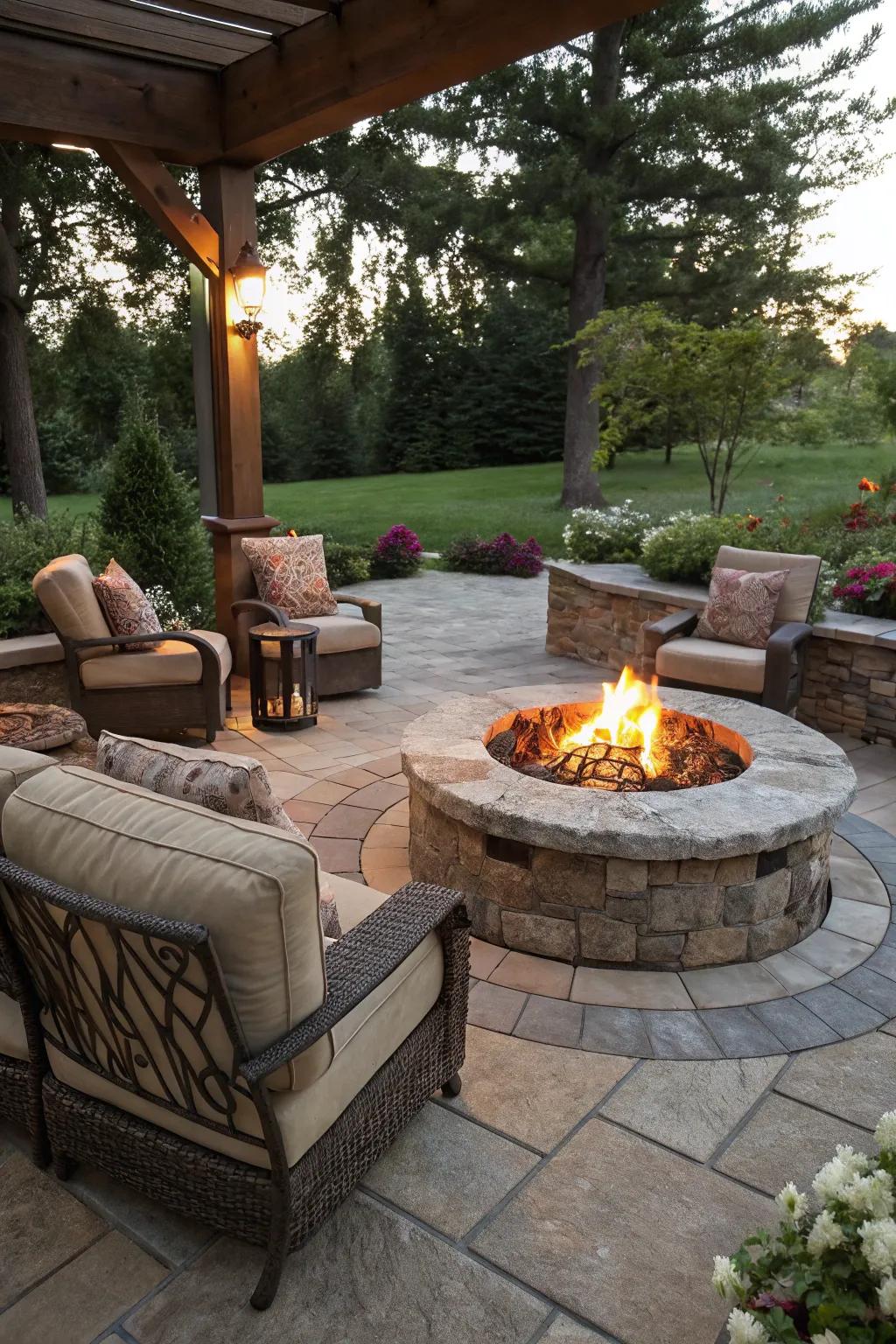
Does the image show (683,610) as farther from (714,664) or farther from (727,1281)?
(727,1281)

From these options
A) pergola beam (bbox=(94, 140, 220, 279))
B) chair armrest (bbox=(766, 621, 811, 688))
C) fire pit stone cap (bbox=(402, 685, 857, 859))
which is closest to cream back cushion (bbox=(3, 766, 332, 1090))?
fire pit stone cap (bbox=(402, 685, 857, 859))

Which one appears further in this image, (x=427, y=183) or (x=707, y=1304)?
(x=427, y=183)

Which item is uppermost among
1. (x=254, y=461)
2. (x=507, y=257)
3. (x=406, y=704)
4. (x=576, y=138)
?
(x=576, y=138)

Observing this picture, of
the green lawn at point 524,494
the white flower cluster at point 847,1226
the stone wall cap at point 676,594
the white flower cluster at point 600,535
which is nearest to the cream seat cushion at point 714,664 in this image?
the stone wall cap at point 676,594

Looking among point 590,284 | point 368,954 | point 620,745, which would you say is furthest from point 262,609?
point 590,284

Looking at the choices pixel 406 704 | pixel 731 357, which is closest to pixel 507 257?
pixel 731 357

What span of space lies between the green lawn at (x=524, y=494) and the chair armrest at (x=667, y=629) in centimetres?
744

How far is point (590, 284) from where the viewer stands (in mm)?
14109

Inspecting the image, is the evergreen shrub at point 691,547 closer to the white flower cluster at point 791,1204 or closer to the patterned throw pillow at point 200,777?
the patterned throw pillow at point 200,777

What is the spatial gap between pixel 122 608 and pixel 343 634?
1310 millimetres

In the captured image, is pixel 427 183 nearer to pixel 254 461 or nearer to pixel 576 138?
pixel 576 138

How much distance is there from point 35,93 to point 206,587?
3200 mm

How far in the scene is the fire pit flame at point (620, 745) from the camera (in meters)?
3.41

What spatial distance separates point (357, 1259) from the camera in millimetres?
1852
